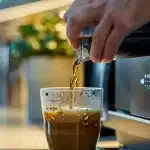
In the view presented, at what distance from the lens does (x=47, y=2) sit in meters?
1.25

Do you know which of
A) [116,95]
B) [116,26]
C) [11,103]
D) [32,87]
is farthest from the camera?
[11,103]

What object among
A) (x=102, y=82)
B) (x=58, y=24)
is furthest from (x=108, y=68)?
(x=58, y=24)

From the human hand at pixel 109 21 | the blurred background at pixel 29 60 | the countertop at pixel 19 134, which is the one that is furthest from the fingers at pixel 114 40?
the blurred background at pixel 29 60

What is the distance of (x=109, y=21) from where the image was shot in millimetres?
527

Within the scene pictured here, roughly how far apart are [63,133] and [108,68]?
30 centimetres

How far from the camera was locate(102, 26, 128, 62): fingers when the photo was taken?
53cm

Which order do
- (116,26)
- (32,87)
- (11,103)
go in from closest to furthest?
1. (116,26)
2. (32,87)
3. (11,103)

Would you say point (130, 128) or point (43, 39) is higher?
point (43, 39)

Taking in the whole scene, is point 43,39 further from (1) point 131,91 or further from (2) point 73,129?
(2) point 73,129

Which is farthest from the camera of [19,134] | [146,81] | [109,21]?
[19,134]

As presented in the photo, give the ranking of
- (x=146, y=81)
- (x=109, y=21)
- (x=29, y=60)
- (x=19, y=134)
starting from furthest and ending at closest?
(x=29, y=60)
(x=19, y=134)
(x=146, y=81)
(x=109, y=21)

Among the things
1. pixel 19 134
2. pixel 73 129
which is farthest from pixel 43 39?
pixel 73 129

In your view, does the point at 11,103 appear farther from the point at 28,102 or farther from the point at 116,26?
the point at 116,26

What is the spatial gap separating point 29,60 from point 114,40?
0.70m
